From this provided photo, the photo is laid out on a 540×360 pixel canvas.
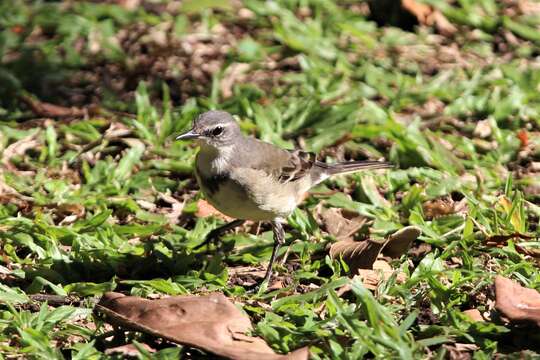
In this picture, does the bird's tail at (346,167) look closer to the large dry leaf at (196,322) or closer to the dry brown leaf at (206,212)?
the dry brown leaf at (206,212)

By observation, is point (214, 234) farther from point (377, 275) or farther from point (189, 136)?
point (377, 275)

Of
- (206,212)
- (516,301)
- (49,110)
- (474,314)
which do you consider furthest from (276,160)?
(49,110)

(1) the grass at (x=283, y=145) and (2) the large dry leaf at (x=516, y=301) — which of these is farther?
(1) the grass at (x=283, y=145)

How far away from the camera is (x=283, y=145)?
28.1 ft

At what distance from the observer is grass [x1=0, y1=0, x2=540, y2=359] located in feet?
19.5

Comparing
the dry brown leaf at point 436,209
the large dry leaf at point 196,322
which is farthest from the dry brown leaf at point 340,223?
the large dry leaf at point 196,322

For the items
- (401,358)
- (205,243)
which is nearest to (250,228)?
(205,243)

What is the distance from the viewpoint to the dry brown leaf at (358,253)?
266 inches

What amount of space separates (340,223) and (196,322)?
226cm

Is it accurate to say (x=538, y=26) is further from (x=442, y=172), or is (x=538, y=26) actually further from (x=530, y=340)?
(x=530, y=340)

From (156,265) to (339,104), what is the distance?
2978mm

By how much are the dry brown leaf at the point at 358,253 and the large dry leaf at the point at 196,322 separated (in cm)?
131

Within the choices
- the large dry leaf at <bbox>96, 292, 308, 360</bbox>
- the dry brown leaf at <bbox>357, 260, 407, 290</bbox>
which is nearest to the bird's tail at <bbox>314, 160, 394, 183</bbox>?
the dry brown leaf at <bbox>357, 260, 407, 290</bbox>

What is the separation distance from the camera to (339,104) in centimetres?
911
